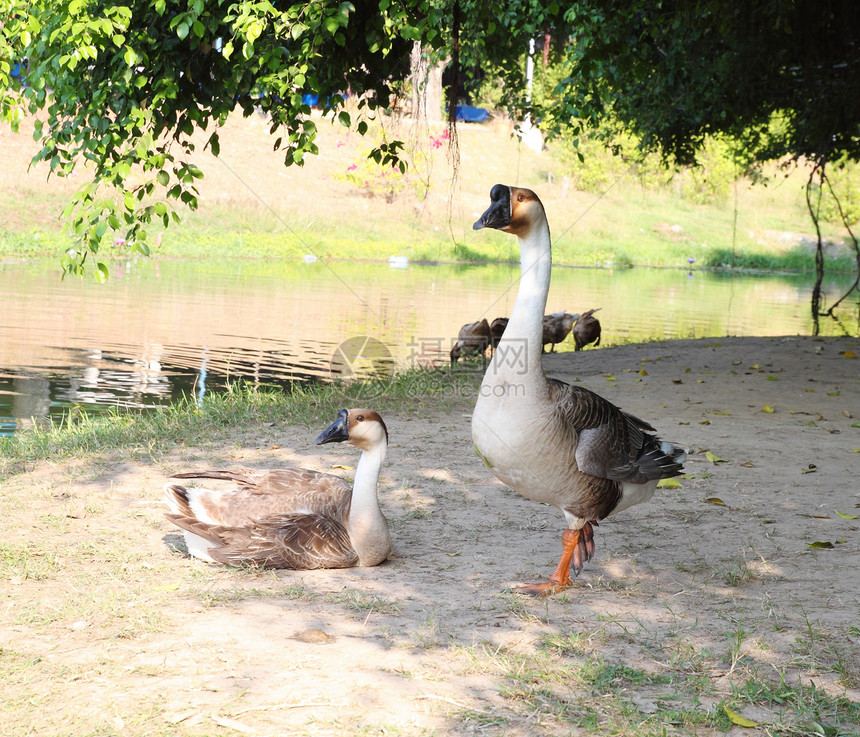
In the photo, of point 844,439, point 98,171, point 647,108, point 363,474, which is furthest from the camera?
point 647,108

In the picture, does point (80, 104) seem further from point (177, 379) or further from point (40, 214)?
point (40, 214)

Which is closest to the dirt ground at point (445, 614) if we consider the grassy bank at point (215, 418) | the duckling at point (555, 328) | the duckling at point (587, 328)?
the grassy bank at point (215, 418)

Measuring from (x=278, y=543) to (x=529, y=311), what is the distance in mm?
1926

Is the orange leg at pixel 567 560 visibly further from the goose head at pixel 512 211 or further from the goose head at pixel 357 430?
the goose head at pixel 512 211

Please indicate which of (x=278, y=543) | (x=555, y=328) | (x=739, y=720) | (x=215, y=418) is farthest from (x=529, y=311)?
(x=555, y=328)

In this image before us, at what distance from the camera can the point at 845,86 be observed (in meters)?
11.9

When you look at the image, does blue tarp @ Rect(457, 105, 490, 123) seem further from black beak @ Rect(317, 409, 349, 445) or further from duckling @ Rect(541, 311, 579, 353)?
black beak @ Rect(317, 409, 349, 445)

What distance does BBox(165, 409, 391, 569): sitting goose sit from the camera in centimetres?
488

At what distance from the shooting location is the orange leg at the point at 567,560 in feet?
14.9

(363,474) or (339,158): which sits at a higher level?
(339,158)

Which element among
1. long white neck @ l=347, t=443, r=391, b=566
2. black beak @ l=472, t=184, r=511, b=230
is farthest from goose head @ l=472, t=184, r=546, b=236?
long white neck @ l=347, t=443, r=391, b=566

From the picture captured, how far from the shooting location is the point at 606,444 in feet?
15.1

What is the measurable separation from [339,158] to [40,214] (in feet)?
53.7

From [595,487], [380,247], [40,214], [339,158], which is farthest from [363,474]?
[339,158]
